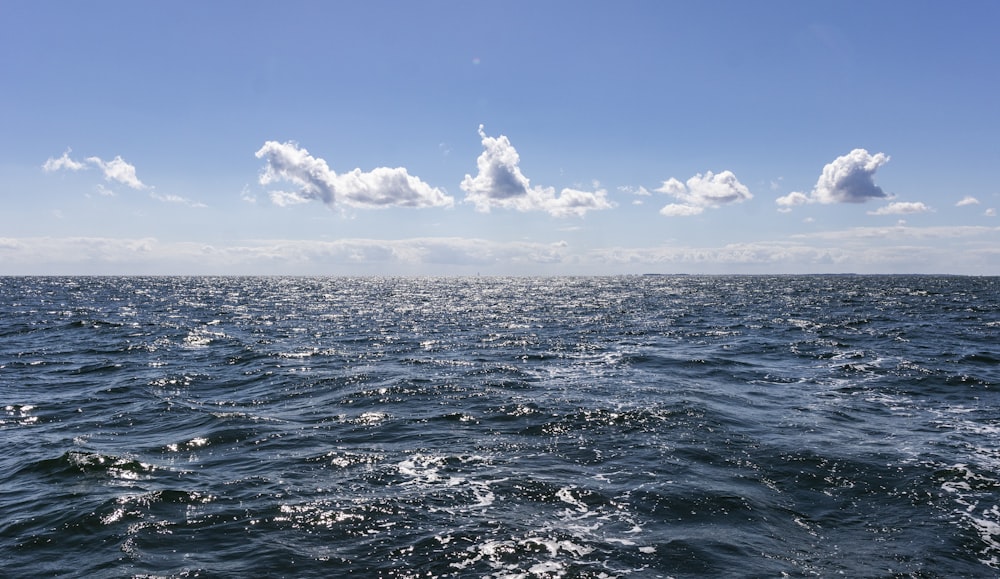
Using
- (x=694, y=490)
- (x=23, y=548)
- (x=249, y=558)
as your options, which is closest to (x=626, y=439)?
(x=694, y=490)

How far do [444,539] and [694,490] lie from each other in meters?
6.13

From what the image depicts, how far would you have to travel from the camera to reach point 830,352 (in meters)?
34.3

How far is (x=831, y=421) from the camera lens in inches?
Result: 737

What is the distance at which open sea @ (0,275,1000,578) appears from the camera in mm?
9961

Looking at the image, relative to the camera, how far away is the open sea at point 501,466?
996 centimetres

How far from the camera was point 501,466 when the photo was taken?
1453 centimetres

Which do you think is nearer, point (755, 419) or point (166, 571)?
point (166, 571)

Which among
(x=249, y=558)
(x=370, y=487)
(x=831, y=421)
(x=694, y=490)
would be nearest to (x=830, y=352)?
(x=831, y=421)

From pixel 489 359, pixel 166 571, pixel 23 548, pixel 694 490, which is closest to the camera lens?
pixel 166 571

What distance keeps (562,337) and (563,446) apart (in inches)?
1093

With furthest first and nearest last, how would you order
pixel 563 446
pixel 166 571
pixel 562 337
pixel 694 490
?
pixel 562 337
pixel 563 446
pixel 694 490
pixel 166 571

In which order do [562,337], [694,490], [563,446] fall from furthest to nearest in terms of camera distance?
[562,337] → [563,446] → [694,490]

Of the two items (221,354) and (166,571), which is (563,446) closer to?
(166,571)

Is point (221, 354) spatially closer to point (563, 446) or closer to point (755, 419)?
point (563, 446)
